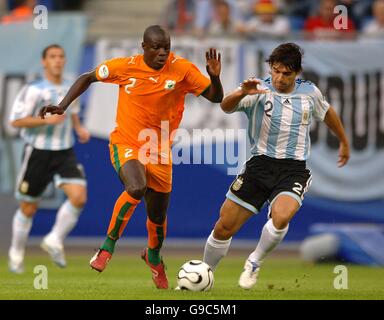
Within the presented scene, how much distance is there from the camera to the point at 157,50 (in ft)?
33.1

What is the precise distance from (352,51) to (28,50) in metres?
4.88

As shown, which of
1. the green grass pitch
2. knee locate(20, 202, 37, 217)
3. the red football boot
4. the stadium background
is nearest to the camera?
the green grass pitch

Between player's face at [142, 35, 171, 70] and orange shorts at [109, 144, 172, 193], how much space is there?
32.8 inches

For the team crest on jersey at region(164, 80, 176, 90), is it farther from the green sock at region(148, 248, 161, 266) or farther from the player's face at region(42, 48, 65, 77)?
the player's face at region(42, 48, 65, 77)

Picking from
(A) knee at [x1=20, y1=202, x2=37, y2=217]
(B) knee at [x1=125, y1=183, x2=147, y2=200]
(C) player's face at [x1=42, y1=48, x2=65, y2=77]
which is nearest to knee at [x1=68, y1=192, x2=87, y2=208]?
(A) knee at [x1=20, y1=202, x2=37, y2=217]

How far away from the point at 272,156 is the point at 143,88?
1.36m

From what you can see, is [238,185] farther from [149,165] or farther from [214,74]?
[214,74]

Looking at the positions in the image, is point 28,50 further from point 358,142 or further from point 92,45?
point 358,142

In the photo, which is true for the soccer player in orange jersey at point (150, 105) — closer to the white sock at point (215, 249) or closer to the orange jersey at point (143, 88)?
the orange jersey at point (143, 88)

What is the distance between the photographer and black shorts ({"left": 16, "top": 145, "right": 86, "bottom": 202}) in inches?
551

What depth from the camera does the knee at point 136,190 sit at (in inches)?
389

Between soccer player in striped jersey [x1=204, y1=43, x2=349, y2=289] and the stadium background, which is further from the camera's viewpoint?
the stadium background

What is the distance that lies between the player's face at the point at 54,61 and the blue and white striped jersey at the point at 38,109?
16cm

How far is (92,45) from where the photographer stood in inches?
651
